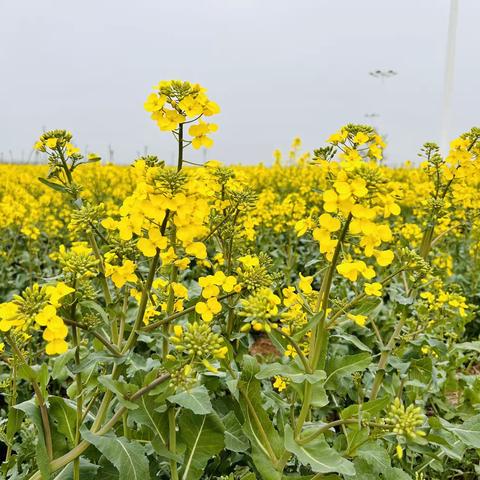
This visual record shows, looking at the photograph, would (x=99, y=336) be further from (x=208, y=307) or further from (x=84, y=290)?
(x=208, y=307)

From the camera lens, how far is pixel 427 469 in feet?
9.81

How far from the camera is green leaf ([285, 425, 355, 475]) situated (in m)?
1.63

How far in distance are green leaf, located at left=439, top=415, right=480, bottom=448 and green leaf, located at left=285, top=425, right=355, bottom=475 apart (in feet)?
1.93

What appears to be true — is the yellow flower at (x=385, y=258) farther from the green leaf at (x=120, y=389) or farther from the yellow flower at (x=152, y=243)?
the green leaf at (x=120, y=389)

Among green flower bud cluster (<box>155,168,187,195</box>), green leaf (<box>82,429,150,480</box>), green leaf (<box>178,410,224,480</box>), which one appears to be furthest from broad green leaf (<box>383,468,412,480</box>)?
green flower bud cluster (<box>155,168,187,195</box>)

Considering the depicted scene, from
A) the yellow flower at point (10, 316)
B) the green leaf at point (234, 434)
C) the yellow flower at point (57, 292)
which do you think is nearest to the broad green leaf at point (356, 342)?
the green leaf at point (234, 434)

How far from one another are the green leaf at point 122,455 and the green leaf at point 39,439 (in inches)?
5.3

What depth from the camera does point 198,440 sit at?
6.25 ft

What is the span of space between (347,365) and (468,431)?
59cm

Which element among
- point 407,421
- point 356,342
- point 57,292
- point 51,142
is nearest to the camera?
point 57,292

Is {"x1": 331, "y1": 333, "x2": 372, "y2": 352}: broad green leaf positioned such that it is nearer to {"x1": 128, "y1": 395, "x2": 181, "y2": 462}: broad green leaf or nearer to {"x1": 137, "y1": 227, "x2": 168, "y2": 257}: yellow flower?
{"x1": 128, "y1": 395, "x2": 181, "y2": 462}: broad green leaf

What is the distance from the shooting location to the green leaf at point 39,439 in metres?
1.61

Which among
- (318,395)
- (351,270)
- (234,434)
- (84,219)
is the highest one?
(84,219)

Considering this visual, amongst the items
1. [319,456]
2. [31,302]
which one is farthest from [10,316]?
[319,456]
